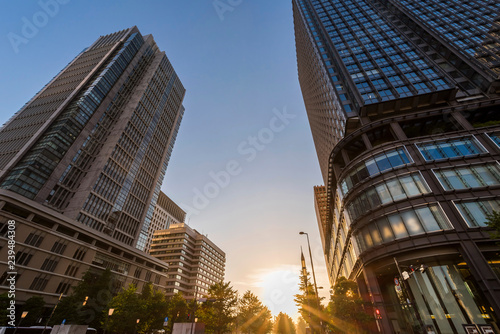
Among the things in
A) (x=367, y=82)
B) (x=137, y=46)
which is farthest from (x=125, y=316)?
(x=137, y=46)

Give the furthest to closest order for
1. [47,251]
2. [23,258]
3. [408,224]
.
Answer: [47,251], [23,258], [408,224]

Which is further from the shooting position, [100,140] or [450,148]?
[100,140]

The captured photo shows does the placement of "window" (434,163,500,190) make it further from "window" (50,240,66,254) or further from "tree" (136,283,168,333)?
"window" (50,240,66,254)

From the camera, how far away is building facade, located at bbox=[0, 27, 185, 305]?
40469 mm

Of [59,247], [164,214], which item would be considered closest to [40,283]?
[59,247]

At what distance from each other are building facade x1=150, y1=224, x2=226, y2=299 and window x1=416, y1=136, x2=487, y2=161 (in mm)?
88815

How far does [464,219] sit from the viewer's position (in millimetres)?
21875

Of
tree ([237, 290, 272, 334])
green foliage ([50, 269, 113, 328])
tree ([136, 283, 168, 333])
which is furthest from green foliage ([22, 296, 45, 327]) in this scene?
tree ([237, 290, 272, 334])

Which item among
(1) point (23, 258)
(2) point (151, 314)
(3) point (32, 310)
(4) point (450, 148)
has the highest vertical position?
(4) point (450, 148)

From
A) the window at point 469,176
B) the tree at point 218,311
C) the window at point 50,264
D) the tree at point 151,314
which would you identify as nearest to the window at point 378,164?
the window at point 469,176

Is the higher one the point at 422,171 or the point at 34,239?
the point at 422,171

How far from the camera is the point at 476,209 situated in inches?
876

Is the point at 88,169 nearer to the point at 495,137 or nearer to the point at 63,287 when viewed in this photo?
the point at 63,287

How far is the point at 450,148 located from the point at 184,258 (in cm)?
9647
